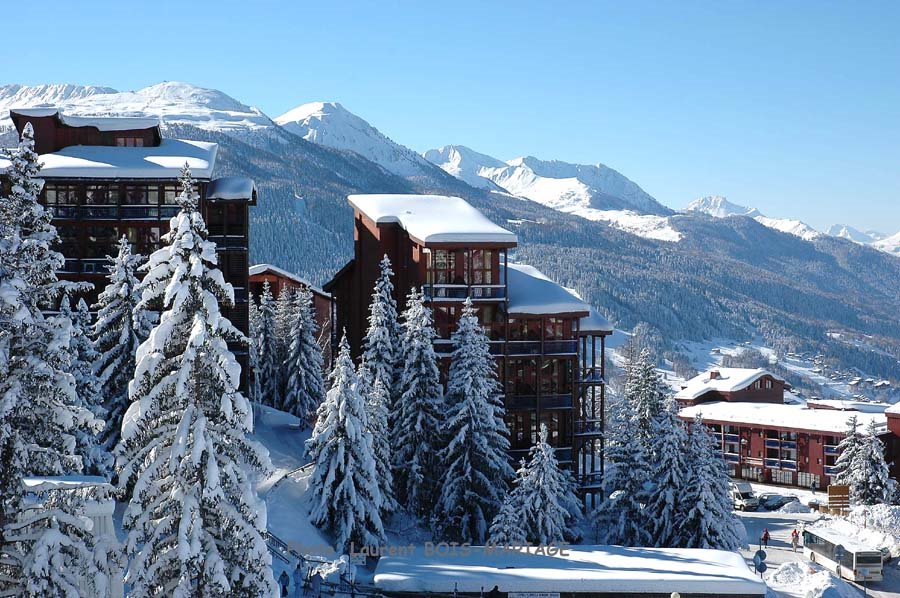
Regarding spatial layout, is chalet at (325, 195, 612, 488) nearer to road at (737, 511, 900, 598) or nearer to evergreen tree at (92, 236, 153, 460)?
road at (737, 511, 900, 598)

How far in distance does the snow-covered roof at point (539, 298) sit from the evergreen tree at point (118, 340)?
71.3ft

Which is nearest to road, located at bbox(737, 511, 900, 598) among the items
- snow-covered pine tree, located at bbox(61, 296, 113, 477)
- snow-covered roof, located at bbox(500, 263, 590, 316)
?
snow-covered roof, located at bbox(500, 263, 590, 316)

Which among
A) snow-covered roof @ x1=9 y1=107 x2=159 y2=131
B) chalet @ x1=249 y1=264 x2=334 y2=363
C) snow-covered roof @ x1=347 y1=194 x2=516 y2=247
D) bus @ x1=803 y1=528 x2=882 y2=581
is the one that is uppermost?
snow-covered roof @ x1=9 y1=107 x2=159 y2=131

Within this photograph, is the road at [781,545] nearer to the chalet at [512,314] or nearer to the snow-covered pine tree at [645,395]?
the snow-covered pine tree at [645,395]

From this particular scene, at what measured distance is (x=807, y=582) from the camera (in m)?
46.8

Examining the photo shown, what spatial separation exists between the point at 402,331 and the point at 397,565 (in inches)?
583

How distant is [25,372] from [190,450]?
12.5 feet

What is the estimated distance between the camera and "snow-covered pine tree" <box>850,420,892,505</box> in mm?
68312

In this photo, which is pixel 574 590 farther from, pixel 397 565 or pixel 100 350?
pixel 100 350

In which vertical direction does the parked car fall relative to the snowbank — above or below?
below

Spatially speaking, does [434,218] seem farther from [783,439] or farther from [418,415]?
[783,439]

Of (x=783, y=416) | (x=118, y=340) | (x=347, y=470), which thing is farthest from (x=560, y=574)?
(x=783, y=416)

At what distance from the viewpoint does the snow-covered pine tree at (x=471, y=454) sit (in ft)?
148

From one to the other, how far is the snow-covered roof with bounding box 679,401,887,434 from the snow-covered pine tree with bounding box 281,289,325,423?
124 ft
